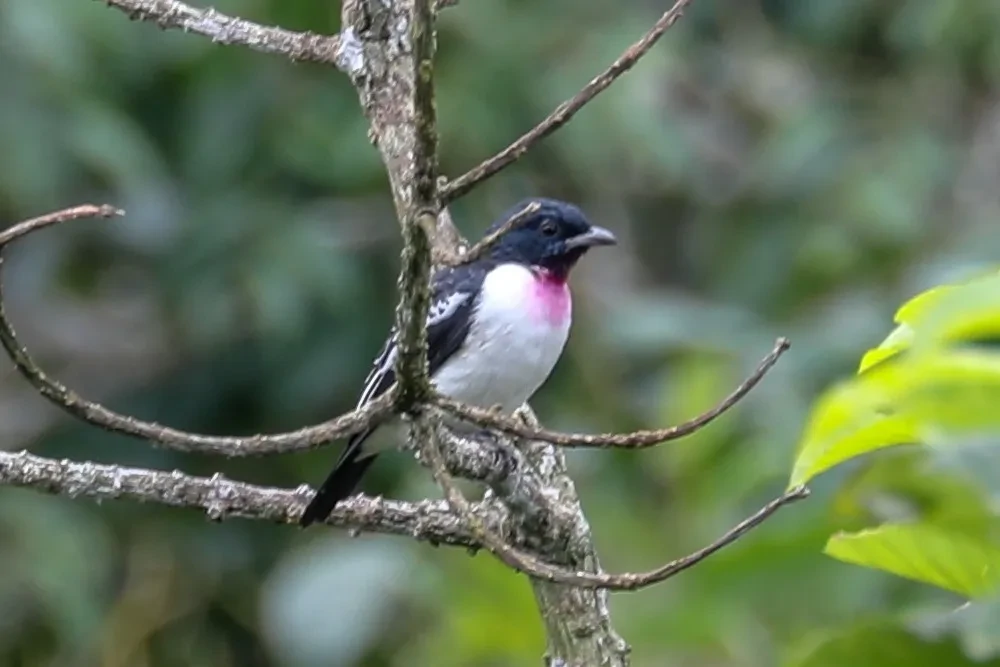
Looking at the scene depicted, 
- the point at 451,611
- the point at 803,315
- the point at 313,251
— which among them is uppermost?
the point at 313,251

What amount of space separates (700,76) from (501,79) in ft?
4.46

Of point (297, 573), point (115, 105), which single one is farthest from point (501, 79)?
point (297, 573)

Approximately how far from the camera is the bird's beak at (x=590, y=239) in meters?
3.64

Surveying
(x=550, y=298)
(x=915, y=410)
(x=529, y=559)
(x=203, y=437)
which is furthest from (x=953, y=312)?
(x=550, y=298)

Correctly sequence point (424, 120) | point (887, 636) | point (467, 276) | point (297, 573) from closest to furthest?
point (424, 120) → point (887, 636) → point (467, 276) → point (297, 573)

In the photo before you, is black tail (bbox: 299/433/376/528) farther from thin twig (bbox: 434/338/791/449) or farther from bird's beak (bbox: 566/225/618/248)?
bird's beak (bbox: 566/225/618/248)

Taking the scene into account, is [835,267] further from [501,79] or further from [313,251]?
[313,251]

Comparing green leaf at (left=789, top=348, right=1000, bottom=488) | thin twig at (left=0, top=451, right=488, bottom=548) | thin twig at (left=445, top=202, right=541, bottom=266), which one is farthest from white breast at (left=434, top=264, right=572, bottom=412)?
green leaf at (left=789, top=348, right=1000, bottom=488)

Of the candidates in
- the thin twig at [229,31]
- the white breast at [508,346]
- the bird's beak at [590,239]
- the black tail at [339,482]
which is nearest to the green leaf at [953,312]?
the black tail at [339,482]

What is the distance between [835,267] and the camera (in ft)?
19.4

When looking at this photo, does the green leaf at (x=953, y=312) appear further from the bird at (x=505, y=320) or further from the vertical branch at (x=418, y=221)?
the bird at (x=505, y=320)

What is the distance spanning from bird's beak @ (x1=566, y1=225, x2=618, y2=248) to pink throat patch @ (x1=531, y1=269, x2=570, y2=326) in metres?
0.08

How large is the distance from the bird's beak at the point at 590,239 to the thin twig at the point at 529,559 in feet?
5.47

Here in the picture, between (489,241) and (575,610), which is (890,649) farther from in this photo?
(575,610)
